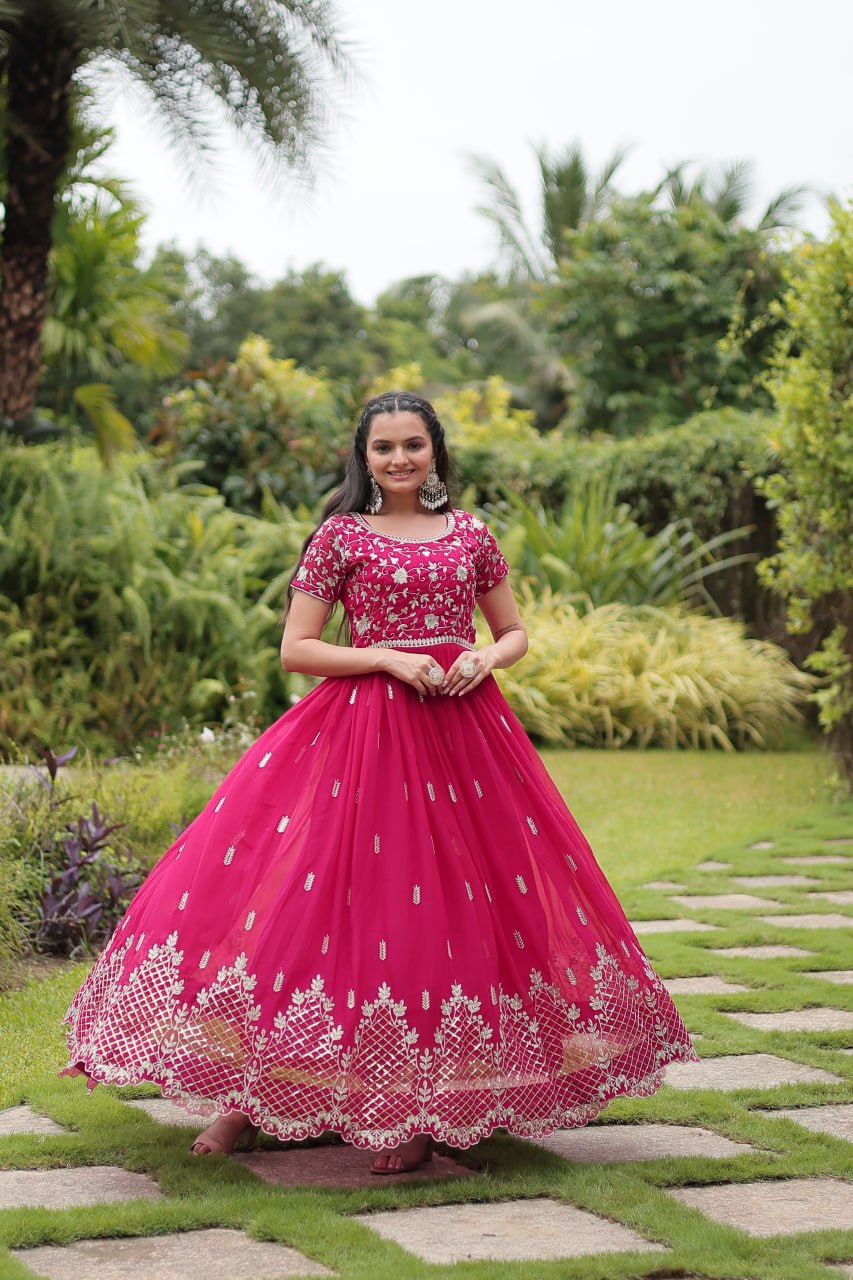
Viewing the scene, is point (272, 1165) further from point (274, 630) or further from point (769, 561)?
point (274, 630)

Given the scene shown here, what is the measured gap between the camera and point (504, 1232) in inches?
97.0

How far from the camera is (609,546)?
11.4 meters

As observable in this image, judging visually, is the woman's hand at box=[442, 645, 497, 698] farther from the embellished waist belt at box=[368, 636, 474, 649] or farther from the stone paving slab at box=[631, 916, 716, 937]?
the stone paving slab at box=[631, 916, 716, 937]

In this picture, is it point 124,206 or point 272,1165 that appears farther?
point 124,206

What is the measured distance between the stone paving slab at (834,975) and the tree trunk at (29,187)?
268 inches

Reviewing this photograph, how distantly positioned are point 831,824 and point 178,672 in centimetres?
407

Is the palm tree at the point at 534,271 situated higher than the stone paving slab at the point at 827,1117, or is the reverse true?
the palm tree at the point at 534,271

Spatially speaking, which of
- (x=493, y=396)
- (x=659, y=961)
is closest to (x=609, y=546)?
(x=659, y=961)

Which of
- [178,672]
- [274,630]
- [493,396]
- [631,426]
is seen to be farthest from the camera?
[493,396]

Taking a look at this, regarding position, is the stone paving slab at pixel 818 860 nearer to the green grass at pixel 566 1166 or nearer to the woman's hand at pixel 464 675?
the green grass at pixel 566 1166

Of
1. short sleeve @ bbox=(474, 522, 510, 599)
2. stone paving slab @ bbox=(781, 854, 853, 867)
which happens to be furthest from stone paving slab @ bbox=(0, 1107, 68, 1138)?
stone paving slab @ bbox=(781, 854, 853, 867)

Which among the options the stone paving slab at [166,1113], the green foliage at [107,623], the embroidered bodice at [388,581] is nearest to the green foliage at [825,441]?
the green foliage at [107,623]

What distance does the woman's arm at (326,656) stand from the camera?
2.95m

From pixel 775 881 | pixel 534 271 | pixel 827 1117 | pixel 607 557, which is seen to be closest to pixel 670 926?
pixel 775 881
